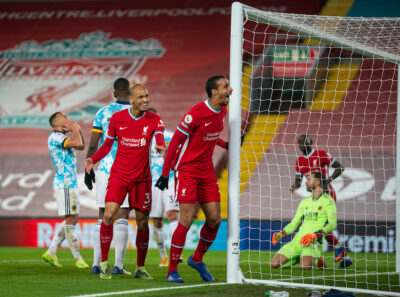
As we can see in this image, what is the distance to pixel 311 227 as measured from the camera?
331 inches

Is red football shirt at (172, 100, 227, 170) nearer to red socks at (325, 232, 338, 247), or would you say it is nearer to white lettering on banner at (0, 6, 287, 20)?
red socks at (325, 232, 338, 247)

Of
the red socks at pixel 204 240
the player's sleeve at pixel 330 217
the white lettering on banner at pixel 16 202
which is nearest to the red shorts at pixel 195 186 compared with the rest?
the red socks at pixel 204 240

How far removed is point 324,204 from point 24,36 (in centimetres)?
964

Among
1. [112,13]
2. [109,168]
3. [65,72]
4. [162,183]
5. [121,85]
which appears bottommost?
[162,183]

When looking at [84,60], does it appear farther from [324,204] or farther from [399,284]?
[399,284]

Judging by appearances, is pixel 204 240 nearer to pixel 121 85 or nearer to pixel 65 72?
pixel 121 85

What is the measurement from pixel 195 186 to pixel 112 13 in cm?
1054

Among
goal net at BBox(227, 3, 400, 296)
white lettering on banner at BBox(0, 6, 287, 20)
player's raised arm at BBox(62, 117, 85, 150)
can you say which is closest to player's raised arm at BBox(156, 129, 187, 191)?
player's raised arm at BBox(62, 117, 85, 150)

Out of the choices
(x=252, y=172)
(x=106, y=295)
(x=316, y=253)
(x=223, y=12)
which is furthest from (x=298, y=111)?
(x=106, y=295)

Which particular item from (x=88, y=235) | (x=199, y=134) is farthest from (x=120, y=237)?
(x=88, y=235)

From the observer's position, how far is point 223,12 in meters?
15.1

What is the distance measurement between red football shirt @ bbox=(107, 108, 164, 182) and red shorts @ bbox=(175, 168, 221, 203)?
1.66 ft

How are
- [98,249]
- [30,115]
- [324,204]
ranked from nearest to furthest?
[98,249], [324,204], [30,115]

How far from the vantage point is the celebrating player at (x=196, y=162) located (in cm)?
577
